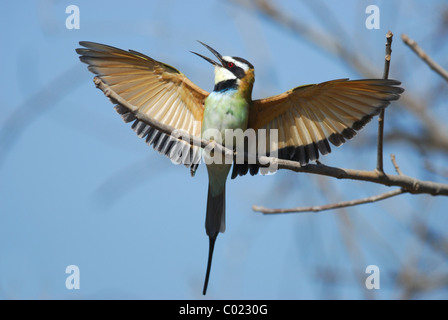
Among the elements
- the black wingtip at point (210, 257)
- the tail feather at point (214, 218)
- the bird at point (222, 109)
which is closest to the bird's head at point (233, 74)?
the bird at point (222, 109)

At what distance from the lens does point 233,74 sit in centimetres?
334

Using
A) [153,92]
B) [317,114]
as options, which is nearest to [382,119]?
[317,114]

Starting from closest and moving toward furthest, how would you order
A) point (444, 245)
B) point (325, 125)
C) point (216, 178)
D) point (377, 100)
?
1. point (377, 100)
2. point (325, 125)
3. point (216, 178)
4. point (444, 245)

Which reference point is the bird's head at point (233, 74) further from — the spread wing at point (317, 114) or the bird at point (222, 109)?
the spread wing at point (317, 114)

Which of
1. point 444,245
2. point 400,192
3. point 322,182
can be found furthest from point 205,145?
point 444,245

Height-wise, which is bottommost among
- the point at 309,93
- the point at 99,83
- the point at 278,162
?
the point at 278,162

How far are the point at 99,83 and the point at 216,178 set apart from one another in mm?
1097

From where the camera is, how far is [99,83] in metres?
2.24

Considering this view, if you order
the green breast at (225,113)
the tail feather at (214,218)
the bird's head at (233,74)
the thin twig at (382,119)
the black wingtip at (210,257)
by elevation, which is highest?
the bird's head at (233,74)

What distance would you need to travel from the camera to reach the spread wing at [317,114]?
2.70 meters

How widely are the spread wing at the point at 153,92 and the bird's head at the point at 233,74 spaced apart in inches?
5.6

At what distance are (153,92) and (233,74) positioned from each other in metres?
0.48

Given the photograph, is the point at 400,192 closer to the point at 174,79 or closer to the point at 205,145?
the point at 205,145

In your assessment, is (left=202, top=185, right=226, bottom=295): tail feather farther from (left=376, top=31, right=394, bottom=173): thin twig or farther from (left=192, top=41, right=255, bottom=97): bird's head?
(left=376, top=31, right=394, bottom=173): thin twig
